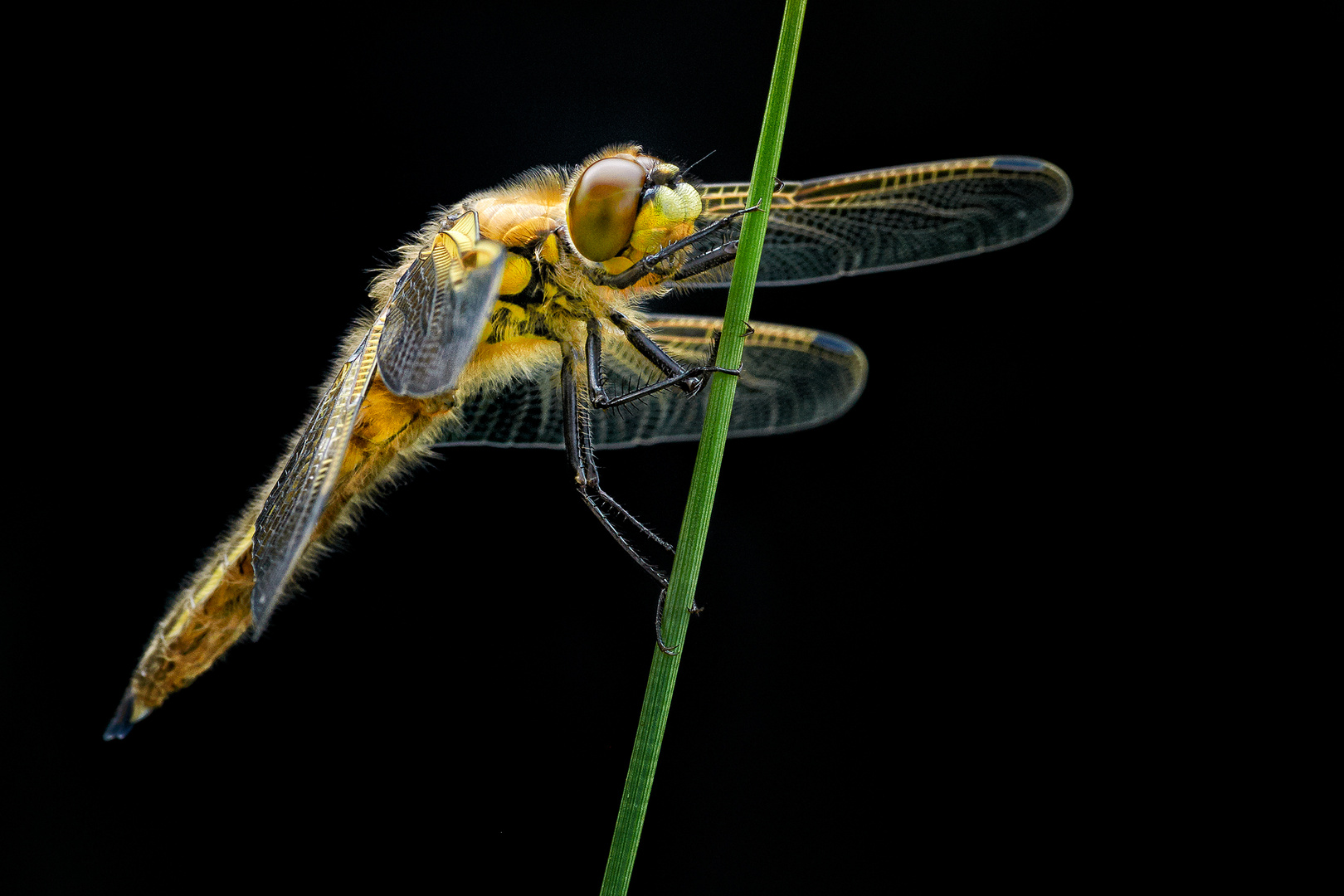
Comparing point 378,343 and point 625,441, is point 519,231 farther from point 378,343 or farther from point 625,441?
point 625,441

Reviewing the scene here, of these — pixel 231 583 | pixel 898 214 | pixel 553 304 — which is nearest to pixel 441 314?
pixel 553 304

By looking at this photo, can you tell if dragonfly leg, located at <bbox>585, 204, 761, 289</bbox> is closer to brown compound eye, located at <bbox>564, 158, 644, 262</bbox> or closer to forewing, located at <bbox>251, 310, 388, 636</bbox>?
brown compound eye, located at <bbox>564, 158, 644, 262</bbox>

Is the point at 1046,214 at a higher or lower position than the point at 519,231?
higher

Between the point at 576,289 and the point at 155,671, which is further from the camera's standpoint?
the point at 155,671

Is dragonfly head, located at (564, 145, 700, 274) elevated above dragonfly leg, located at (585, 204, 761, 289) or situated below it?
above

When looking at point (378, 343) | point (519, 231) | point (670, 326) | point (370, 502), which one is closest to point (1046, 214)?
point (670, 326)

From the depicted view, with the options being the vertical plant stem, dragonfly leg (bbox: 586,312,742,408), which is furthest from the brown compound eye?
the vertical plant stem
